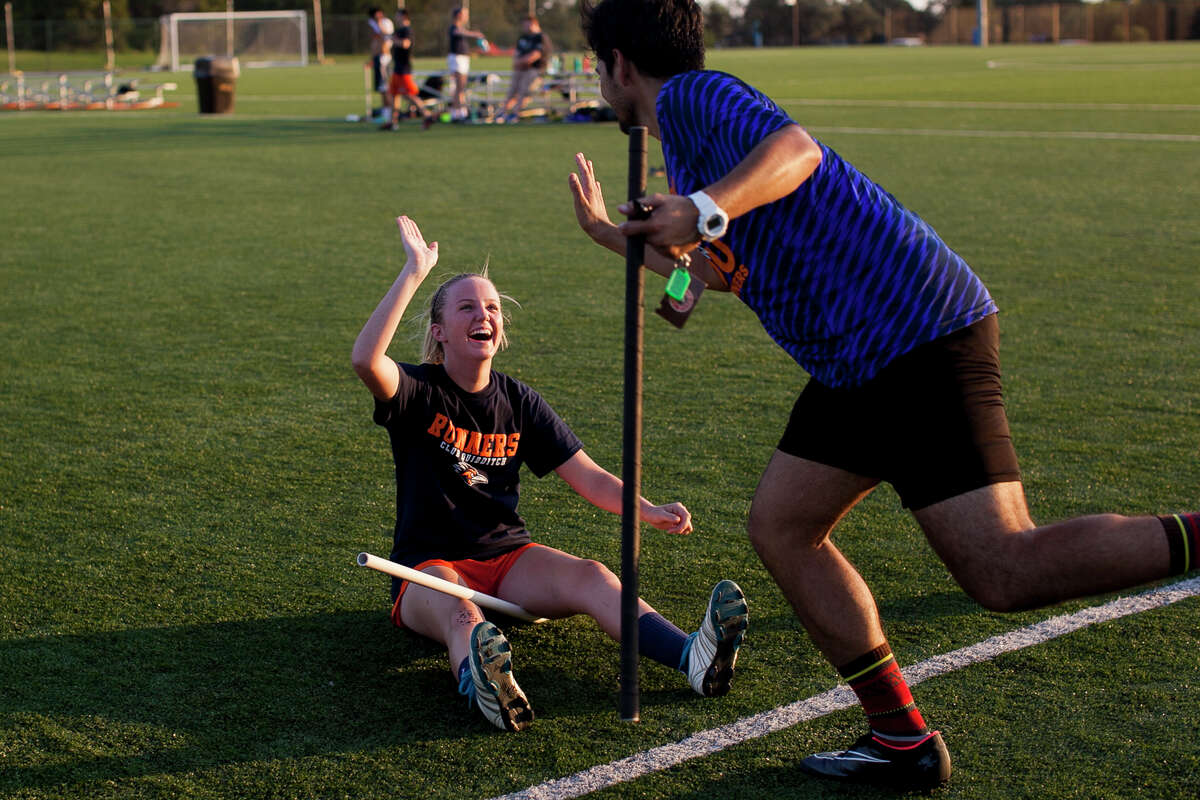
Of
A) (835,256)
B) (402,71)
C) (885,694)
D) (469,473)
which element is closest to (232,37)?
(402,71)

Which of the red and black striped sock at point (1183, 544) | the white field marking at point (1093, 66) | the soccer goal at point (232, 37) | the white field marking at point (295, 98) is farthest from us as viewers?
the soccer goal at point (232, 37)

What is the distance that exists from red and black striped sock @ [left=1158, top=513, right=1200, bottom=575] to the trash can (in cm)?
2782

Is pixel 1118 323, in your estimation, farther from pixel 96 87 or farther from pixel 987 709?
pixel 96 87

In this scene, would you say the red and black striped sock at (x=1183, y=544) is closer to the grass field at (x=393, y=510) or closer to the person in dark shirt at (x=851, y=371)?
the person in dark shirt at (x=851, y=371)

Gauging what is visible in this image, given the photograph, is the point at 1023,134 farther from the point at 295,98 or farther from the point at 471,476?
the point at 295,98

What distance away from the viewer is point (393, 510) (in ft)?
16.4

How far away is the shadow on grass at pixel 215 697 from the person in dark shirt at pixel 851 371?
0.93 metres

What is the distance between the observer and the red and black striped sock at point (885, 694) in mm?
3064

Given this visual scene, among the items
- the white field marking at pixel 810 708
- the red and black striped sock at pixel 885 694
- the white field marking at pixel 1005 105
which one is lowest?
the white field marking at pixel 810 708

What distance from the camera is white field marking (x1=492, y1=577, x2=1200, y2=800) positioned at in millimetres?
3061

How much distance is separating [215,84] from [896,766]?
27.9m

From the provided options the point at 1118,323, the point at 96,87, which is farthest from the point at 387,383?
the point at 96,87

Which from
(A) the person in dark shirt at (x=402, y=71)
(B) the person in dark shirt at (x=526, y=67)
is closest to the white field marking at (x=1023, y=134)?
(B) the person in dark shirt at (x=526, y=67)

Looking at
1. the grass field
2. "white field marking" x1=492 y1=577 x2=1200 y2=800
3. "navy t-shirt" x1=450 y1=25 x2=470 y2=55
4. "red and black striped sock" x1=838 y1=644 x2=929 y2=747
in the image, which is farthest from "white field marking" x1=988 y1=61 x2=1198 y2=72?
"red and black striped sock" x1=838 y1=644 x2=929 y2=747
